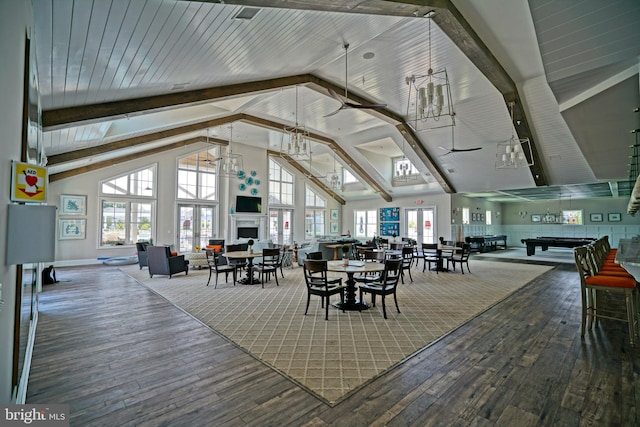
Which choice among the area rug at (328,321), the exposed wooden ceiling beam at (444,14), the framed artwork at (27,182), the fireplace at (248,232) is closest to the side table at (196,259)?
the area rug at (328,321)

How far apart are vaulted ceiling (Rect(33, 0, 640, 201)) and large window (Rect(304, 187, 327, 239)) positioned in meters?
5.88

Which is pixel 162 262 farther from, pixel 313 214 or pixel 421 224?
pixel 421 224

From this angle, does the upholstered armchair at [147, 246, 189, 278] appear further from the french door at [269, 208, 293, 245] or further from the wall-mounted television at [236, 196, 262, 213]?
the french door at [269, 208, 293, 245]

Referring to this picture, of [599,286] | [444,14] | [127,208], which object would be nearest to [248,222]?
[127,208]

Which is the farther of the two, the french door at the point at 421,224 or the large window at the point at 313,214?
the large window at the point at 313,214

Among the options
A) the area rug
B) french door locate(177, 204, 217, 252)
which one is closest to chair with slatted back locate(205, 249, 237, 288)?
the area rug

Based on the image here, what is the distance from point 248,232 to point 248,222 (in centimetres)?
43

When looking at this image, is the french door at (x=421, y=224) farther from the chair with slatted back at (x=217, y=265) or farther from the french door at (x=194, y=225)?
the chair with slatted back at (x=217, y=265)

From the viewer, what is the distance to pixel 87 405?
7.45 ft

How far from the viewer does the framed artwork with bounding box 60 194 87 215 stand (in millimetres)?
9102

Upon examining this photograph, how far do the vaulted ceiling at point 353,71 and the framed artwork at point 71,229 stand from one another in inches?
58.8

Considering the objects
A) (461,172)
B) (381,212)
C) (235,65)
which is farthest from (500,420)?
(381,212)

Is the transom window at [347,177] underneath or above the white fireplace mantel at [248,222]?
above

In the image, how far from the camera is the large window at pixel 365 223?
15.6 metres
